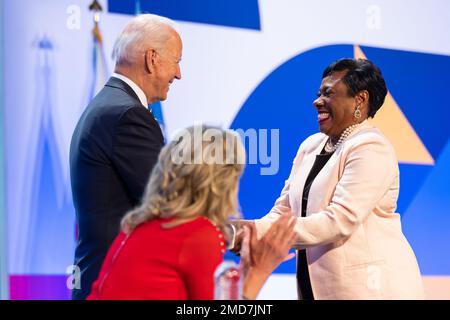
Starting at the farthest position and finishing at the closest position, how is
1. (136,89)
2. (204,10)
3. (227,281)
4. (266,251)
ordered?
1. (204,10)
2. (136,89)
3. (266,251)
4. (227,281)

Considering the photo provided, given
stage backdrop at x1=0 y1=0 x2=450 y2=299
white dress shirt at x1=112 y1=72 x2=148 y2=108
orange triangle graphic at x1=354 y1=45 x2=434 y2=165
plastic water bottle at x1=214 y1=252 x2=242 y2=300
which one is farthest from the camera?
orange triangle graphic at x1=354 y1=45 x2=434 y2=165

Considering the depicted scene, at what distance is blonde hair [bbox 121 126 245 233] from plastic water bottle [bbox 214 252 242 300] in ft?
0.50

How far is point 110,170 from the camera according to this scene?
2.36 metres

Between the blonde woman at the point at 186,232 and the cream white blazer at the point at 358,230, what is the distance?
673 millimetres

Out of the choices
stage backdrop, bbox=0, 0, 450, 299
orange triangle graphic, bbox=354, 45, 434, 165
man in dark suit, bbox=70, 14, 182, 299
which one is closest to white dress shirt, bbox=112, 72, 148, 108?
man in dark suit, bbox=70, 14, 182, 299

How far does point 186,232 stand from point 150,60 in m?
0.97

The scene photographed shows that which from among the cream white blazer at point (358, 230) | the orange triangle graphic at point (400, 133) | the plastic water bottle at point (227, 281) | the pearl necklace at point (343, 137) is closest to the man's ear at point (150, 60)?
the cream white blazer at point (358, 230)

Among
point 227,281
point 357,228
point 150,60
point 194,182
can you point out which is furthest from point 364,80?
point 227,281

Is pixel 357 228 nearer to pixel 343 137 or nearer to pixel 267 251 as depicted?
pixel 343 137

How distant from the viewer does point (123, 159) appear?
2.33 meters

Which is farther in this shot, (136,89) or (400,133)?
(400,133)

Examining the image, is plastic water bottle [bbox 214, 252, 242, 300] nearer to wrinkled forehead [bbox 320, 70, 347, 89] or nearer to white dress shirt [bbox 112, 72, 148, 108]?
white dress shirt [bbox 112, 72, 148, 108]

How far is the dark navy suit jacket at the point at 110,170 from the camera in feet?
7.63

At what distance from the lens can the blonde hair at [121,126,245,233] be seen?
181 centimetres
